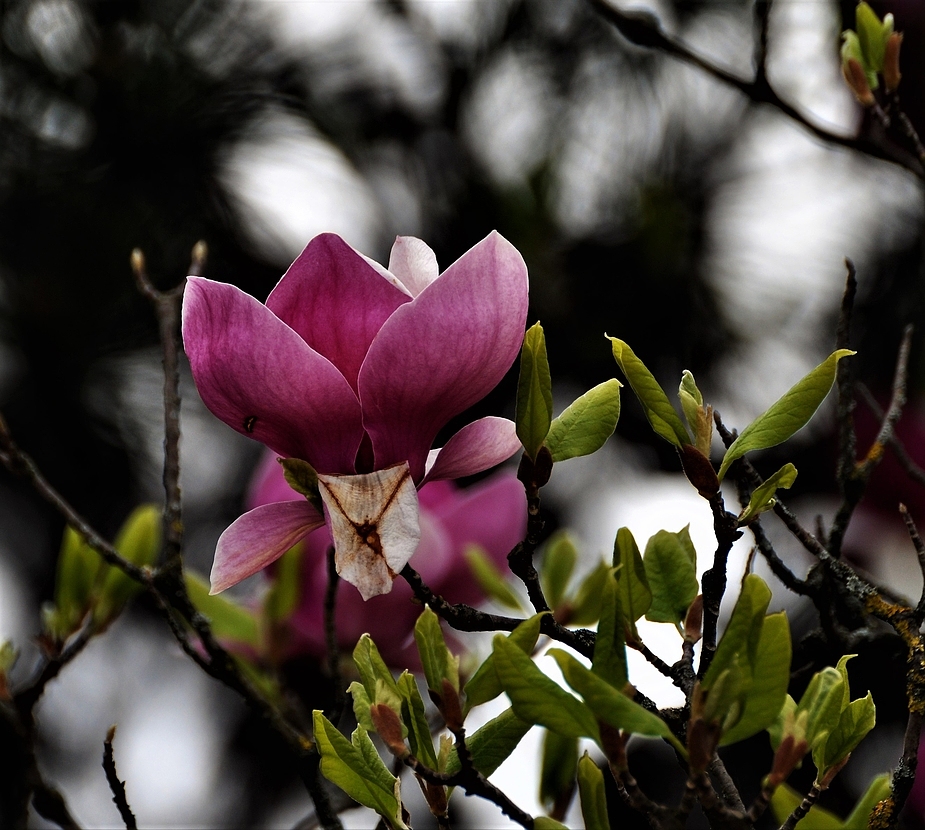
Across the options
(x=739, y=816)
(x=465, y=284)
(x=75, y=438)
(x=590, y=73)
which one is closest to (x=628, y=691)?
(x=739, y=816)

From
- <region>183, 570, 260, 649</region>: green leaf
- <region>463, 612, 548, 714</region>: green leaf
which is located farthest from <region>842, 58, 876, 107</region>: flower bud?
<region>183, 570, 260, 649</region>: green leaf

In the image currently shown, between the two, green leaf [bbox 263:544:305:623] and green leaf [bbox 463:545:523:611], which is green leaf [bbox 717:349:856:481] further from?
green leaf [bbox 263:544:305:623]

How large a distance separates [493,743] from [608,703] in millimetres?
95

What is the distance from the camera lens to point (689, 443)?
40 centimetres

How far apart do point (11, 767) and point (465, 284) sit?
1120mm

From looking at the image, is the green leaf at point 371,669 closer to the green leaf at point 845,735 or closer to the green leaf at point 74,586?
the green leaf at point 845,735

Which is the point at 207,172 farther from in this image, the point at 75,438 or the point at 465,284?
the point at 465,284

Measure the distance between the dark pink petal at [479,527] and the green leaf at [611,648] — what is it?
442mm

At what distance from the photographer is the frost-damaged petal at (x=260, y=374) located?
398 millimetres

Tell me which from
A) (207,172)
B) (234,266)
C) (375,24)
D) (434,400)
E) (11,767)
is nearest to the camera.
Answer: (434,400)

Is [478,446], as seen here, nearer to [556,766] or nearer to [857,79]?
[556,766]

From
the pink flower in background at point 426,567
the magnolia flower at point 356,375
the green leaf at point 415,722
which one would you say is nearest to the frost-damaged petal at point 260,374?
the magnolia flower at point 356,375

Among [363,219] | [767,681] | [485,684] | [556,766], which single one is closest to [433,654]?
[485,684]

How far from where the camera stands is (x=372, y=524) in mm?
410
